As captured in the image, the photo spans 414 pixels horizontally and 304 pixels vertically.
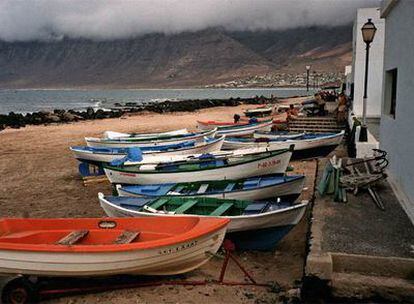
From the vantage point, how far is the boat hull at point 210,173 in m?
10.5

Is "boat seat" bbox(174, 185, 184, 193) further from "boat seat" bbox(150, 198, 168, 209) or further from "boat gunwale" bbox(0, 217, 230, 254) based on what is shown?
"boat gunwale" bbox(0, 217, 230, 254)

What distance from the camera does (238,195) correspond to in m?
8.72

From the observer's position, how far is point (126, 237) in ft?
21.5

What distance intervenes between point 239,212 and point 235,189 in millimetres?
1184

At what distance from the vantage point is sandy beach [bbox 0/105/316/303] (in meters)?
6.21

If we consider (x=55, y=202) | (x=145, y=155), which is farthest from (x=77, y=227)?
(x=145, y=155)

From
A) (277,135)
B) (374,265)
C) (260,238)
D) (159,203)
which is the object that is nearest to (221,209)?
(260,238)

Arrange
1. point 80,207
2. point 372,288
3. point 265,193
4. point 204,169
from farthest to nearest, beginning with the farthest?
point 80,207 → point 204,169 → point 265,193 → point 372,288

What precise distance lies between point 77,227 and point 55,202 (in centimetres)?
527

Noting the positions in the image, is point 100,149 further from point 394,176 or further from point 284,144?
Result: point 394,176

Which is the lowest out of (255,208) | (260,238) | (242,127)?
(260,238)

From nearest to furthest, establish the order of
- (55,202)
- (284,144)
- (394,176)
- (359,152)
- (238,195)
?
1. (394,176)
2. (238,195)
3. (359,152)
4. (55,202)
5. (284,144)

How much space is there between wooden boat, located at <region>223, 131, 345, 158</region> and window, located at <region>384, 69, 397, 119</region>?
18.2ft

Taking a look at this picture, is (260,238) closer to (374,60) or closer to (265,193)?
(265,193)
